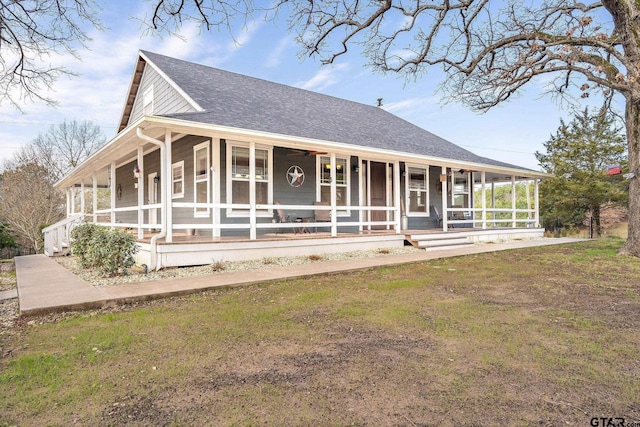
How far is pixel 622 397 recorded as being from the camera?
7.36 feet

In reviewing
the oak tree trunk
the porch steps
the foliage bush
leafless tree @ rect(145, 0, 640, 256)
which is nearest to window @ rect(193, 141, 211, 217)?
the foliage bush

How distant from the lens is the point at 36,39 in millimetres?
6520

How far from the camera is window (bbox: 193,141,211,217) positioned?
9375 mm

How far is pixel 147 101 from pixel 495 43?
40.0 ft

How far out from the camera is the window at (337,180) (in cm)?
1116

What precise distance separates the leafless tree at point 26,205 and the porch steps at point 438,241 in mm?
19502

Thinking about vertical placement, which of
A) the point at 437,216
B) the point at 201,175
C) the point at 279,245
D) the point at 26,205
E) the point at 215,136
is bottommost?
the point at 279,245

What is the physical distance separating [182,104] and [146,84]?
4.11 metres

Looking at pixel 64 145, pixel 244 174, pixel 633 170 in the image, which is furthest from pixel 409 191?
pixel 64 145

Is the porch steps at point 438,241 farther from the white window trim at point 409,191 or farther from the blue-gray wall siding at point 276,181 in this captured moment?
the blue-gray wall siding at point 276,181

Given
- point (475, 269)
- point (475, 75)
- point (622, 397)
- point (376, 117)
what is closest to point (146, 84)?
point (376, 117)

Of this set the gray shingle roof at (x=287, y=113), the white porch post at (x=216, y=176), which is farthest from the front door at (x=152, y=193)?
the white porch post at (x=216, y=176)

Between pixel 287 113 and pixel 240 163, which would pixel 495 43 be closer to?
pixel 287 113

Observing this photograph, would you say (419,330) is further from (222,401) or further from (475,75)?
(475,75)
